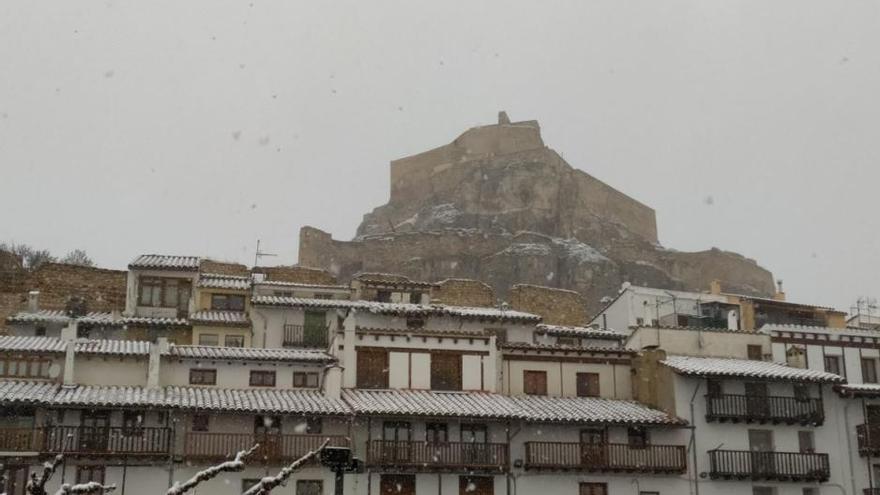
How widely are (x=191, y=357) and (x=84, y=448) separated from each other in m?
5.69

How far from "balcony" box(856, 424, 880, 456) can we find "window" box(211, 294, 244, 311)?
98.4 ft

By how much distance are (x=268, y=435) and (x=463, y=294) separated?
2940 cm

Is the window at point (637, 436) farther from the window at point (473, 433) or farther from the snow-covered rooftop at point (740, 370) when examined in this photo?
the window at point (473, 433)

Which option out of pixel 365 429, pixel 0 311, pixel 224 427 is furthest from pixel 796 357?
pixel 0 311

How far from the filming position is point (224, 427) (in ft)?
115

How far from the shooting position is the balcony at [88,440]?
32.7 m

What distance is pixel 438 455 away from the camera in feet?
119

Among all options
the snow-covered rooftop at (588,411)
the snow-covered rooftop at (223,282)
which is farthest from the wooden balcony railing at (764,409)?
the snow-covered rooftop at (223,282)

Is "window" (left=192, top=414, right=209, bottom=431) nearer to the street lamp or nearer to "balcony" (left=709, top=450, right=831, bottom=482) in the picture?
"balcony" (left=709, top=450, right=831, bottom=482)

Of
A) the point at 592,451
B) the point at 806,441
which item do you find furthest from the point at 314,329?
the point at 806,441

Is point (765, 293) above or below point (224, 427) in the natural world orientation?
above

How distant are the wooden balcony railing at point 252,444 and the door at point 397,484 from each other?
220 centimetres

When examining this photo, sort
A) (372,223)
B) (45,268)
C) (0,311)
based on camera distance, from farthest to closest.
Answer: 1. (372,223)
2. (45,268)
3. (0,311)

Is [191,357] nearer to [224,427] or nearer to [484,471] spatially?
[224,427]
